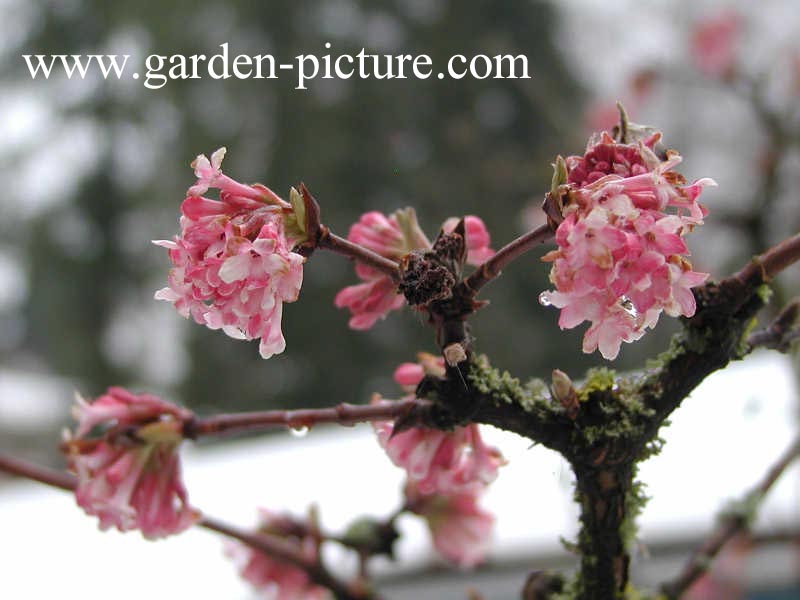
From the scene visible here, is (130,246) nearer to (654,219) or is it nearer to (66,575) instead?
(66,575)

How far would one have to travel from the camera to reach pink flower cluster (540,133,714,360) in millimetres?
229

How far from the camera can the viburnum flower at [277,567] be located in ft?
1.54

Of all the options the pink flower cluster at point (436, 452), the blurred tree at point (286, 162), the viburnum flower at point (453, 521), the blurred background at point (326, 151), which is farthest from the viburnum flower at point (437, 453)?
the blurred tree at point (286, 162)

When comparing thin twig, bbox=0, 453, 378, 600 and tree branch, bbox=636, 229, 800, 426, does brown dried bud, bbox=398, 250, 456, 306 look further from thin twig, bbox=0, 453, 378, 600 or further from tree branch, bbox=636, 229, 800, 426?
thin twig, bbox=0, 453, 378, 600

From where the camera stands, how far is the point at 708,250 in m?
1.13

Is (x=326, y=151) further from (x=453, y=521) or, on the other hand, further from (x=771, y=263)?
(x=771, y=263)

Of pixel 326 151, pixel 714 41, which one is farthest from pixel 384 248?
pixel 326 151

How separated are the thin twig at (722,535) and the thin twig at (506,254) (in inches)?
8.6

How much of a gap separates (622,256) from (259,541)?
10.8 inches

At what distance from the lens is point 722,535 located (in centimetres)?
44

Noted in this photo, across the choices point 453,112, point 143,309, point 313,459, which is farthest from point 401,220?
point 143,309

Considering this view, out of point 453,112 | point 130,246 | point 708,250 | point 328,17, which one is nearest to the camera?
point 708,250

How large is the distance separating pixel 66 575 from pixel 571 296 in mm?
972

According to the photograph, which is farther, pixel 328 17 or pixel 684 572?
pixel 328 17
